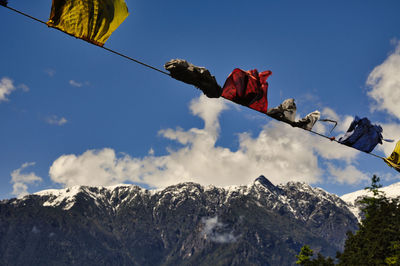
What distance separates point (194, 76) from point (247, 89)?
3.10m

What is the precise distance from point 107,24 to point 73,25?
3.86ft

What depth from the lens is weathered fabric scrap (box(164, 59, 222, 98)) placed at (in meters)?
13.3

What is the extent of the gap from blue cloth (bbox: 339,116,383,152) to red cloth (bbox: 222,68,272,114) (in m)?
5.69

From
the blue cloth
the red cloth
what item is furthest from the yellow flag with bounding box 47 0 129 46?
the blue cloth

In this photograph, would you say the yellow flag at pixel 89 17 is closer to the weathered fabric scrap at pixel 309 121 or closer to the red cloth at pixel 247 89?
the red cloth at pixel 247 89

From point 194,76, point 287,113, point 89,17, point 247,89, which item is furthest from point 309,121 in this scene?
point 89,17

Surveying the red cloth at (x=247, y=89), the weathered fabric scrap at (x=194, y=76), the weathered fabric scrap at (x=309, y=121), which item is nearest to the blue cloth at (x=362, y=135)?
the weathered fabric scrap at (x=309, y=121)

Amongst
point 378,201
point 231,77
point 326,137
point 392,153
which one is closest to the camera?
point 231,77

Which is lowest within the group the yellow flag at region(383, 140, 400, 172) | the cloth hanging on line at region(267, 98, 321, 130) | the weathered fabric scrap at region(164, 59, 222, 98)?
the weathered fabric scrap at region(164, 59, 222, 98)

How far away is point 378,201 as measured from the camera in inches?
3250

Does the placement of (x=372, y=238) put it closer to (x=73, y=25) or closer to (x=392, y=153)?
(x=392, y=153)

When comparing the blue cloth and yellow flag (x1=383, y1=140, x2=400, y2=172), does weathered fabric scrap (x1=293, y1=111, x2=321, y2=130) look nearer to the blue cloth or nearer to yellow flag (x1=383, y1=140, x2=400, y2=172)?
the blue cloth

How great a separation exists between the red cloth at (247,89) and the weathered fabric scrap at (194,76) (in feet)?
2.50

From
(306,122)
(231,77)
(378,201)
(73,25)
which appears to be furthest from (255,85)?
(378,201)
